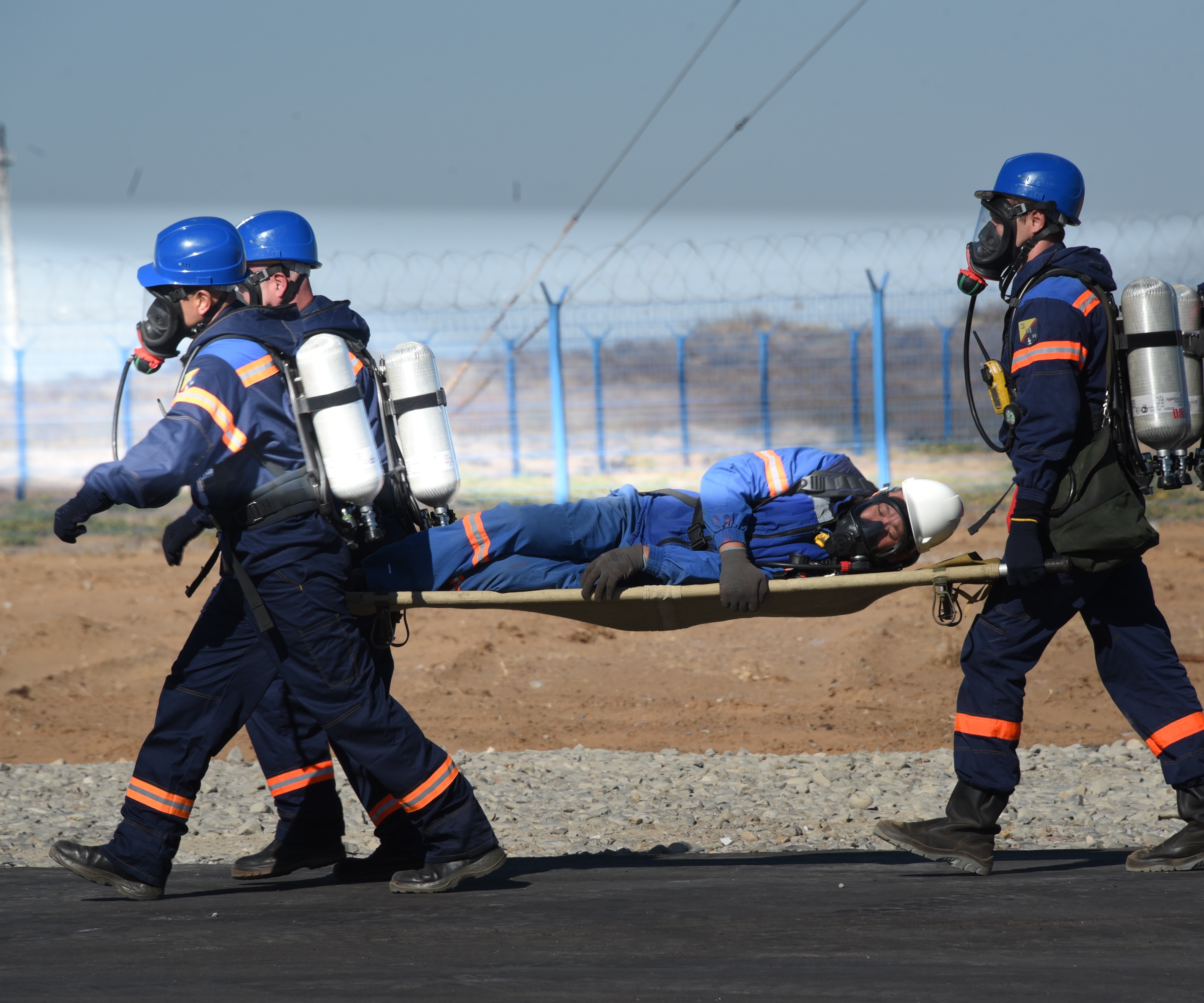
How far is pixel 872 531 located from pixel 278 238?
2310 mm

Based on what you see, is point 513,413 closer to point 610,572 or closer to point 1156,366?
point 610,572

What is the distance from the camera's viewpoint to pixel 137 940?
351 cm

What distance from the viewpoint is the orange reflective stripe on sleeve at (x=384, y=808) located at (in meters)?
4.37

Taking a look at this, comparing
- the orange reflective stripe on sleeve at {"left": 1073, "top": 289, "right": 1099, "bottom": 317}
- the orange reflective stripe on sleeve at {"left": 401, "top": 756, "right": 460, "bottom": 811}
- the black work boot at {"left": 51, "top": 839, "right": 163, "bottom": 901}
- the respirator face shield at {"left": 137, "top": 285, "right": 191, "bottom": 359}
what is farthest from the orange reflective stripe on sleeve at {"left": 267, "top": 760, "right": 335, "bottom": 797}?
the orange reflective stripe on sleeve at {"left": 1073, "top": 289, "right": 1099, "bottom": 317}

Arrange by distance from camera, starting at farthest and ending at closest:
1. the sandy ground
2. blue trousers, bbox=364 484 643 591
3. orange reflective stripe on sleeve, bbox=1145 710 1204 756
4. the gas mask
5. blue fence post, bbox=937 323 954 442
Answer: blue fence post, bbox=937 323 954 442 → the sandy ground → the gas mask → blue trousers, bbox=364 484 643 591 → orange reflective stripe on sleeve, bbox=1145 710 1204 756

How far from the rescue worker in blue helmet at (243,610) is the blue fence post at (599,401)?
1001cm

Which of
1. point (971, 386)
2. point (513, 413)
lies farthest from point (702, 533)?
point (513, 413)

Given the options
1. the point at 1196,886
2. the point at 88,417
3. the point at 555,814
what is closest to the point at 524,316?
the point at 88,417

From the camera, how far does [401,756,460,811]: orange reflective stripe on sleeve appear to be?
3918 mm

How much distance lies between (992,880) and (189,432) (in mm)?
2822

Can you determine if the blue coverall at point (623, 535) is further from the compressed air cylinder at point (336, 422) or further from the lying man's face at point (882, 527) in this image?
the compressed air cylinder at point (336, 422)

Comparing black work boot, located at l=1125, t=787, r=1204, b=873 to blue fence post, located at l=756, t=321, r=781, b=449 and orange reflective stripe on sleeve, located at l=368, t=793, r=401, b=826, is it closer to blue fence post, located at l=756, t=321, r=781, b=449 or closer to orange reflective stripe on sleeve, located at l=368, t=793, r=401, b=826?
orange reflective stripe on sleeve, located at l=368, t=793, r=401, b=826

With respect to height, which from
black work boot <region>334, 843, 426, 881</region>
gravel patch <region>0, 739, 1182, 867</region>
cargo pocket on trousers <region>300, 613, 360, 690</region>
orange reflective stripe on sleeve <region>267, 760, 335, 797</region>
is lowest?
gravel patch <region>0, 739, 1182, 867</region>

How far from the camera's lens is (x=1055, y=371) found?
3.79m
